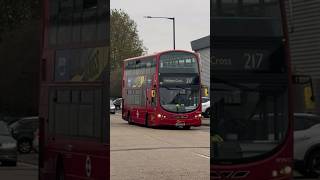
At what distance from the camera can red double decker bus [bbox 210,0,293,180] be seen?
334 cm

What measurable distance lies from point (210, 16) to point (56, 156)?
2.14 metres

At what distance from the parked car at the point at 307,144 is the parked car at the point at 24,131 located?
9.18 feet

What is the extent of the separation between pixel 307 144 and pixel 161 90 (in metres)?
1.16

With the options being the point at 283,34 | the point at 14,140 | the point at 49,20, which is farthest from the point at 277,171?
the point at 14,140

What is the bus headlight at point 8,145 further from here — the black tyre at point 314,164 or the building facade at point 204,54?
the black tyre at point 314,164

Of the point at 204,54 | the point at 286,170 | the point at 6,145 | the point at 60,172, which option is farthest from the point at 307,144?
the point at 6,145

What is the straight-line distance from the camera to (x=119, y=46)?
3.88 meters

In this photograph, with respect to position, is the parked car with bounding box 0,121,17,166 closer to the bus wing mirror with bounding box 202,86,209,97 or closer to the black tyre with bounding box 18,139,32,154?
the black tyre with bounding box 18,139,32,154

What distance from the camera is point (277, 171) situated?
10.9ft

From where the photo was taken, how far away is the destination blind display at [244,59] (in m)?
3.35

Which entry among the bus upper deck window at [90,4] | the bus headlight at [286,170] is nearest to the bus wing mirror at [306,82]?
the bus headlight at [286,170]

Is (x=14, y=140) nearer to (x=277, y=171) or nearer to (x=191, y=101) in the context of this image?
(x=191, y=101)

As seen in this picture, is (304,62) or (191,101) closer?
(304,62)

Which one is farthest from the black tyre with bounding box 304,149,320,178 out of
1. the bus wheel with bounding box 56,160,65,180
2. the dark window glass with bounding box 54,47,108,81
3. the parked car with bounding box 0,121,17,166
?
the parked car with bounding box 0,121,17,166
